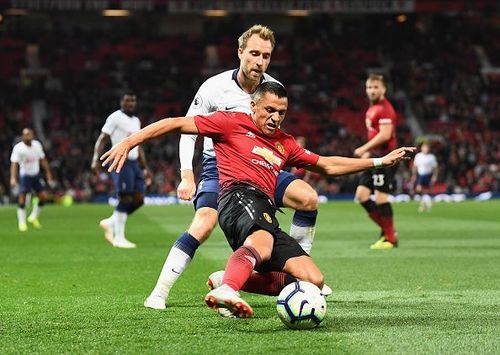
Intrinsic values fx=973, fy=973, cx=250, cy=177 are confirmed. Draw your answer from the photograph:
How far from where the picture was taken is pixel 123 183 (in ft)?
48.7

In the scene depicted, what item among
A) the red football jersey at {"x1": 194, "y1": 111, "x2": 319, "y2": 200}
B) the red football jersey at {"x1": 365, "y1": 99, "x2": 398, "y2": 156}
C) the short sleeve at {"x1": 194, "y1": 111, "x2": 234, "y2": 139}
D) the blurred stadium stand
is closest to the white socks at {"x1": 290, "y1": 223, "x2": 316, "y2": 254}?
the red football jersey at {"x1": 194, "y1": 111, "x2": 319, "y2": 200}

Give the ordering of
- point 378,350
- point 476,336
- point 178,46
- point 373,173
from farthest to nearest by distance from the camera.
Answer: point 178,46 → point 373,173 → point 476,336 → point 378,350

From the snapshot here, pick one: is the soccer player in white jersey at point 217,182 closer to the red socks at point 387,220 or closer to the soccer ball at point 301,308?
the soccer ball at point 301,308

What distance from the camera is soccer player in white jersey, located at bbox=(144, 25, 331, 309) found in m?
7.47

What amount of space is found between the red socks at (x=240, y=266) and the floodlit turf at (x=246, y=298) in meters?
0.32

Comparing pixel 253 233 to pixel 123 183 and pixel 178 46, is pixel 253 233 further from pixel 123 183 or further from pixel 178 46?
pixel 178 46

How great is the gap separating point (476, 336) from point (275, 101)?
2.12 metres

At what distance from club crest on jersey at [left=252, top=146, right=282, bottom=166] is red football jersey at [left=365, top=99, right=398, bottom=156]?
272 inches

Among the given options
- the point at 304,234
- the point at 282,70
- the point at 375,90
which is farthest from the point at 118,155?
the point at 282,70

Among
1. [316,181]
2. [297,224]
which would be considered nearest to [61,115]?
[316,181]

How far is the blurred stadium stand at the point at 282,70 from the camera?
41438 mm

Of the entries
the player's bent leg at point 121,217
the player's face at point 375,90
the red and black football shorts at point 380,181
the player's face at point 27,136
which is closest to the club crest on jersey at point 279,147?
the player's face at point 375,90

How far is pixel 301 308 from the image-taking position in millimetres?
6180

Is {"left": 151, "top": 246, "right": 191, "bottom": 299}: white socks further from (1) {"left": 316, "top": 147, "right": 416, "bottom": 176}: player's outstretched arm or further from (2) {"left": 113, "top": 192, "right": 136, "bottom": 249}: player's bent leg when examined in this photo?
(2) {"left": 113, "top": 192, "right": 136, "bottom": 249}: player's bent leg
